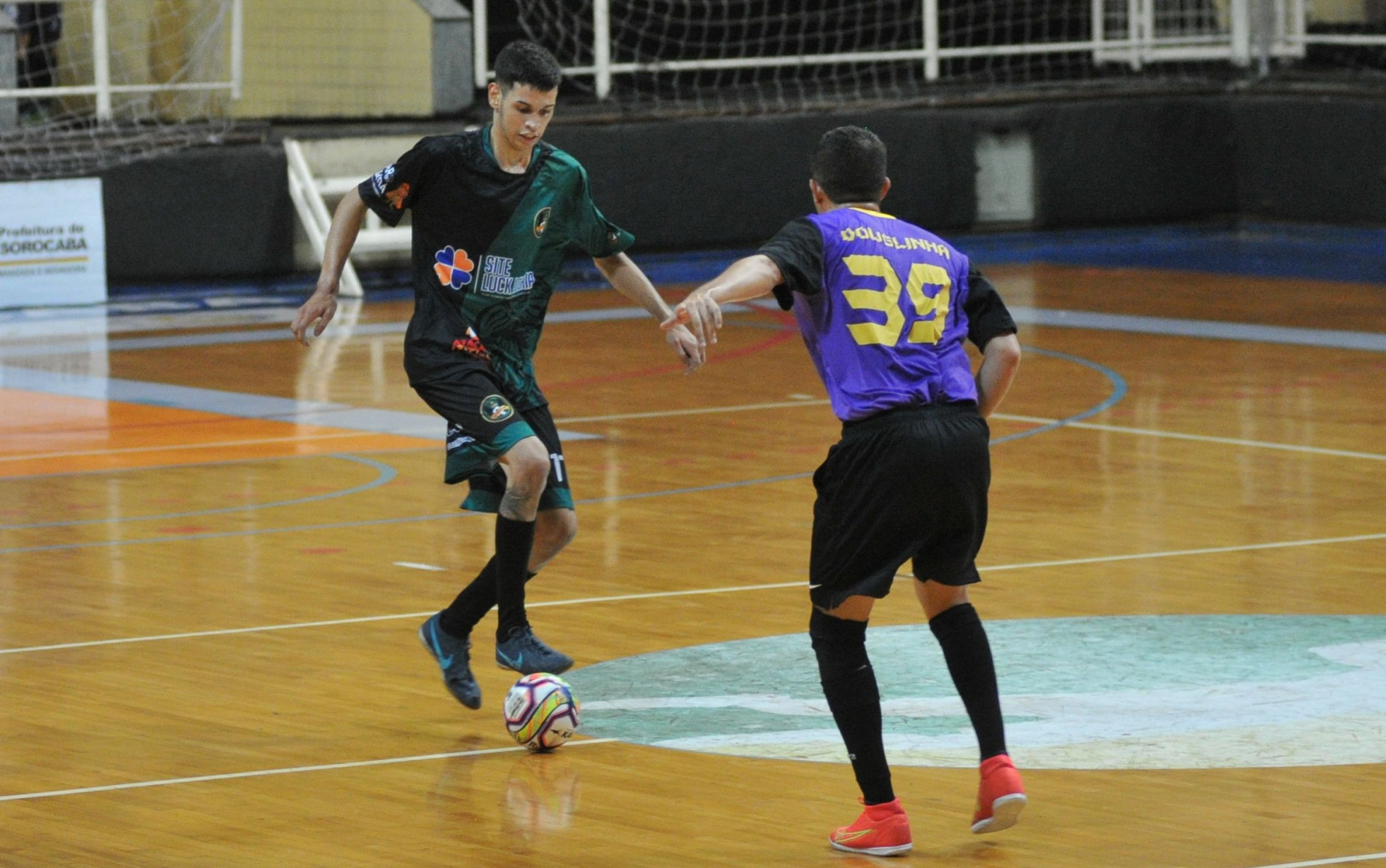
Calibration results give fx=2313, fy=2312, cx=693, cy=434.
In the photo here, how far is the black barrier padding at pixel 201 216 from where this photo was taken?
18.1 metres

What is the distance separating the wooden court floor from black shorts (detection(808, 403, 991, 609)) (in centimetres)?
62

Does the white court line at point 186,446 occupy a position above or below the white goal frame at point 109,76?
below

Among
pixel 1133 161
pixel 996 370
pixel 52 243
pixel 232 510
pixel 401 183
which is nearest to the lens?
pixel 996 370

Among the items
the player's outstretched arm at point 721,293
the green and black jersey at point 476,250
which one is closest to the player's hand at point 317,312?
the green and black jersey at point 476,250

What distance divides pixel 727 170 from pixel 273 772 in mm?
14865

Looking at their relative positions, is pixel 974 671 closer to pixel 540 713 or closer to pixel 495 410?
pixel 540 713

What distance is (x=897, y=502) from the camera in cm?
510

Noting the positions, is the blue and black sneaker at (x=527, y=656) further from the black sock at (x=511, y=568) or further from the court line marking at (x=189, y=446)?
the court line marking at (x=189, y=446)

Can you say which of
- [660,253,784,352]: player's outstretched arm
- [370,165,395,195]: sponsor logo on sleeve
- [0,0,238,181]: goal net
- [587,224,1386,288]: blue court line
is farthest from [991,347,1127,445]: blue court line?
[0,0,238,181]: goal net

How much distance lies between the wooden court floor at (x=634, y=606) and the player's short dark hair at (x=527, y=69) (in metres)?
1.75

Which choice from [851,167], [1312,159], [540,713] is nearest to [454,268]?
[540,713]

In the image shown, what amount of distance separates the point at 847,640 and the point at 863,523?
28cm

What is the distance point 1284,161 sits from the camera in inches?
866

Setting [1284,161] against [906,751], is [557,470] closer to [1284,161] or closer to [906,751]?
[906,751]
